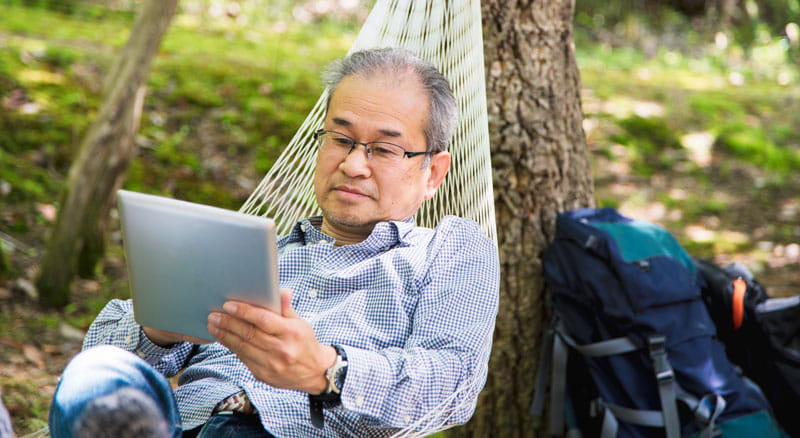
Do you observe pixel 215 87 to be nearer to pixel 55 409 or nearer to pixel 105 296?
pixel 105 296

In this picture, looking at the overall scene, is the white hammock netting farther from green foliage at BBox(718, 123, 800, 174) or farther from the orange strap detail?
green foliage at BBox(718, 123, 800, 174)

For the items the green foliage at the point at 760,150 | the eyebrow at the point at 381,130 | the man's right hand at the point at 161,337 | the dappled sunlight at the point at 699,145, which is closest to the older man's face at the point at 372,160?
the eyebrow at the point at 381,130

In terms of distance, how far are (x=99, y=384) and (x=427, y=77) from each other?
3.49ft

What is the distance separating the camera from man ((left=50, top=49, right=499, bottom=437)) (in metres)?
1.33

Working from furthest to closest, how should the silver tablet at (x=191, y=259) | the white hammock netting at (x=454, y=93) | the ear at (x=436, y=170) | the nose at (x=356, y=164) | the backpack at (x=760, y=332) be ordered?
the backpack at (x=760, y=332), the white hammock netting at (x=454, y=93), the ear at (x=436, y=170), the nose at (x=356, y=164), the silver tablet at (x=191, y=259)

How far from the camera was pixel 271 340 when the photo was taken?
1298 mm

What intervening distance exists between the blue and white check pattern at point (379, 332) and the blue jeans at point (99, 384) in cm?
20

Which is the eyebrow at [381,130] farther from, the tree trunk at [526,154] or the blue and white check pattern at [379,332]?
the tree trunk at [526,154]

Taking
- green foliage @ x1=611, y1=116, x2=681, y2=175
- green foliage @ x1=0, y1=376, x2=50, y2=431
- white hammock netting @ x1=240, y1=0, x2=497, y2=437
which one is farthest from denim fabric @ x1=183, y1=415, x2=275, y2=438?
green foliage @ x1=611, y1=116, x2=681, y2=175

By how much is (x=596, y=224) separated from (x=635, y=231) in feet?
0.40

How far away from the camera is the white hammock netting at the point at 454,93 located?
214cm

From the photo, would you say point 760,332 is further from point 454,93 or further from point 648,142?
point 648,142

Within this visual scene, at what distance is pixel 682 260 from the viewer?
2389 mm

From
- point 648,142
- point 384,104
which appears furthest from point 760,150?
point 384,104
